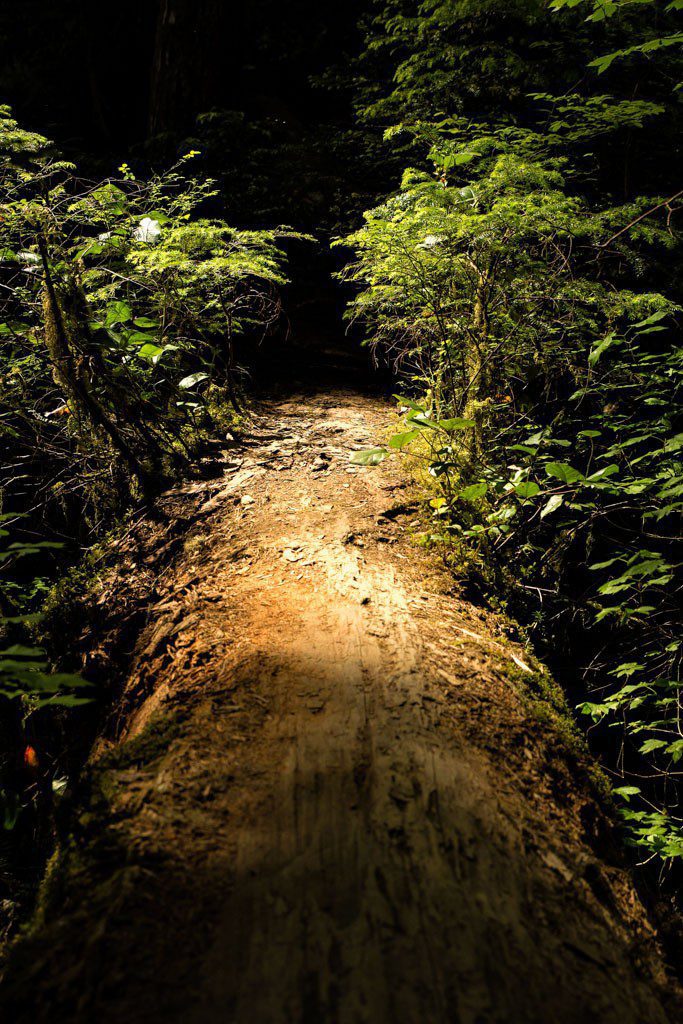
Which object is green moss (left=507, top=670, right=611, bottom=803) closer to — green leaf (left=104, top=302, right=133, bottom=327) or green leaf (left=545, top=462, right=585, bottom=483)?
green leaf (left=545, top=462, right=585, bottom=483)

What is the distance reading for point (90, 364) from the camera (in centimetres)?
350

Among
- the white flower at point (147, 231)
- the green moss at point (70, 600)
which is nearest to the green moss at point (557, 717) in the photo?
the green moss at point (70, 600)

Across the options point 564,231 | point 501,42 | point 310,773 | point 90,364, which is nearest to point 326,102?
point 501,42

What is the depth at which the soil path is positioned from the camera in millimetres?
1120

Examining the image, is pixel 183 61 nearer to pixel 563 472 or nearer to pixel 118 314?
pixel 118 314

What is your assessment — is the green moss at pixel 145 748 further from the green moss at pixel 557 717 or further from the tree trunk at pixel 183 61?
the tree trunk at pixel 183 61

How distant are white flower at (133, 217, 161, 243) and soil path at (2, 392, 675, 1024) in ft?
10.8

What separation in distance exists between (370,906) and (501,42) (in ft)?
28.3

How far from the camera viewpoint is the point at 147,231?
4082 millimetres

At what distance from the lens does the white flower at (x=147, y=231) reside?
4.06 meters

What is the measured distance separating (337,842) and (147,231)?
15.5 ft

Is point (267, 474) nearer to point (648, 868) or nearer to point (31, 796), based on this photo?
point (31, 796)

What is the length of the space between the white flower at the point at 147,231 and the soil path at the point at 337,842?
330 centimetres

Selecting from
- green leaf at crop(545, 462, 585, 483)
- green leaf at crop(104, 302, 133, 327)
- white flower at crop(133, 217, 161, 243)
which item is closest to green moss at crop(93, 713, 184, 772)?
green leaf at crop(545, 462, 585, 483)
